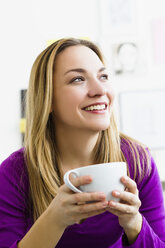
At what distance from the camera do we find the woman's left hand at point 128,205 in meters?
0.70

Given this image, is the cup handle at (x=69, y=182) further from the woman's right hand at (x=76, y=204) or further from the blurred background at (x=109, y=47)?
the blurred background at (x=109, y=47)

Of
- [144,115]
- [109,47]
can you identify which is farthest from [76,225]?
[109,47]

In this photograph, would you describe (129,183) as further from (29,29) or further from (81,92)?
(29,29)

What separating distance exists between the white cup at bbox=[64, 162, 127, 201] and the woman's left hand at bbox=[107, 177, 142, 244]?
1 cm

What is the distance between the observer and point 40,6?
2078 millimetres

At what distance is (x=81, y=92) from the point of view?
3.27 ft

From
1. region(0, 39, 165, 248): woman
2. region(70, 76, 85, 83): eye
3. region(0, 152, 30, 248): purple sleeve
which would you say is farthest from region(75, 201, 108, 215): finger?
region(70, 76, 85, 83): eye

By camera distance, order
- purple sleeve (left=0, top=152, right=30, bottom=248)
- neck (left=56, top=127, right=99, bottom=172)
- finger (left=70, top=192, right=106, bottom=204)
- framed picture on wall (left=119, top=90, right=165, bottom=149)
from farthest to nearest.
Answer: framed picture on wall (left=119, top=90, right=165, bottom=149) < neck (left=56, top=127, right=99, bottom=172) < purple sleeve (left=0, top=152, right=30, bottom=248) < finger (left=70, top=192, right=106, bottom=204)

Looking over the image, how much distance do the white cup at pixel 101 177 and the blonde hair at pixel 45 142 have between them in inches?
13.5

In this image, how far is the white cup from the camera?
0.69m

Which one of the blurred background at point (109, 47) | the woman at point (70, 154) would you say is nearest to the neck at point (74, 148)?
the woman at point (70, 154)

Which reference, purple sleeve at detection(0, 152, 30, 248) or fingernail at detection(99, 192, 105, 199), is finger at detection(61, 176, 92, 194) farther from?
purple sleeve at detection(0, 152, 30, 248)

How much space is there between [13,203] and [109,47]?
52.6 inches

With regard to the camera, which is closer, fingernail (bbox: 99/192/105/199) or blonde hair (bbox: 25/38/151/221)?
fingernail (bbox: 99/192/105/199)
